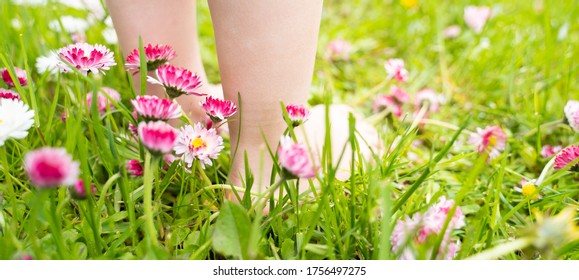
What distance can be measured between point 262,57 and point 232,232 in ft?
0.82

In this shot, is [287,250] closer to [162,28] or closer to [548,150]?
[162,28]

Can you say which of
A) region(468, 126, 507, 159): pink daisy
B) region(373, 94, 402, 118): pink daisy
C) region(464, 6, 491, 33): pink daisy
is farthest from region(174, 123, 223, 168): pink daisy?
region(464, 6, 491, 33): pink daisy

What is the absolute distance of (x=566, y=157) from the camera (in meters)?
0.76

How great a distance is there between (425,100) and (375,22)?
54cm

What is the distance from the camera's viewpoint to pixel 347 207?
0.71 m

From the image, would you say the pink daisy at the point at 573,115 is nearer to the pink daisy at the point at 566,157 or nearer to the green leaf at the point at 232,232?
the pink daisy at the point at 566,157

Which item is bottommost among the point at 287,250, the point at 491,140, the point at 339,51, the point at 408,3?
the point at 287,250

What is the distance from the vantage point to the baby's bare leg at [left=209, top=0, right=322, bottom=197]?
0.71m

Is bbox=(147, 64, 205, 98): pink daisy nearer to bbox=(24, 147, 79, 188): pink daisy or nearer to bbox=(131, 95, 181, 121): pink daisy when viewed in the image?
bbox=(131, 95, 181, 121): pink daisy

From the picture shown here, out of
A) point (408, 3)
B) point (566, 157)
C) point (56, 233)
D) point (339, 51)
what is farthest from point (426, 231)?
point (408, 3)
